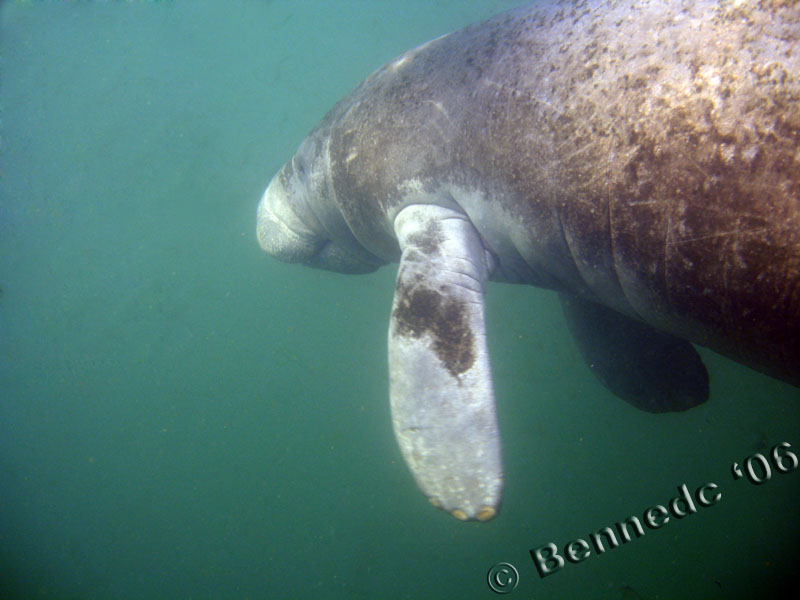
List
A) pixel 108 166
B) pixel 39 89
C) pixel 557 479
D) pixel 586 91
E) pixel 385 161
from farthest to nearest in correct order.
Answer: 1. pixel 39 89
2. pixel 108 166
3. pixel 557 479
4. pixel 385 161
5. pixel 586 91

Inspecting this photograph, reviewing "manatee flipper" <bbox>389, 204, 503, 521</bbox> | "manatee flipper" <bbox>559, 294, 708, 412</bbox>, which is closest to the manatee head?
"manatee flipper" <bbox>389, 204, 503, 521</bbox>

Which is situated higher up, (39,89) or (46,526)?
(39,89)

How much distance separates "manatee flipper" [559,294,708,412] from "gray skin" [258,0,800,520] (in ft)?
0.29

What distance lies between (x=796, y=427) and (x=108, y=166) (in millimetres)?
13578

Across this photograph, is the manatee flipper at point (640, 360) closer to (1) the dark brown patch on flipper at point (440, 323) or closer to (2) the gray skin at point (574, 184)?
(2) the gray skin at point (574, 184)

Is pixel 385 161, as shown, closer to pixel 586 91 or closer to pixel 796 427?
pixel 586 91

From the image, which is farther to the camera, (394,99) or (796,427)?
(796,427)

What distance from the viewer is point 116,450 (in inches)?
348

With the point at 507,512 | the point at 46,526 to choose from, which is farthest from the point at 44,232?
the point at 507,512

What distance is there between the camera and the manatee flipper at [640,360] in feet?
12.6

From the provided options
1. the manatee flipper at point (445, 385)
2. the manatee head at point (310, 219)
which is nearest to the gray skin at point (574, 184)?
the manatee flipper at point (445, 385)

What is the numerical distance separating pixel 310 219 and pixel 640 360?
11.4 feet

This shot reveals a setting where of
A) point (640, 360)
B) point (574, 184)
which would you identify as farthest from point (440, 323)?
point (640, 360)

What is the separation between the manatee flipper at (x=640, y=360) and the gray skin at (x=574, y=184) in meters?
0.09
